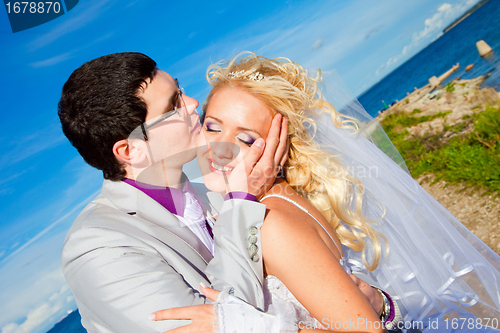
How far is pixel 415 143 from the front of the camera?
10273mm

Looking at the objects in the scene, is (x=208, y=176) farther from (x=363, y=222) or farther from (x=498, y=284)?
(x=498, y=284)

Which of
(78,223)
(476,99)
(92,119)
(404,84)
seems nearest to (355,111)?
(92,119)

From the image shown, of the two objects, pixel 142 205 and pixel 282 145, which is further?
pixel 282 145

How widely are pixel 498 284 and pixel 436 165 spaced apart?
590cm

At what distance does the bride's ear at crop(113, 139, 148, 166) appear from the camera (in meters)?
2.91

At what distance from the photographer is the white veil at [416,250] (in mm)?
2672

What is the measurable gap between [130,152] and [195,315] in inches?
67.1

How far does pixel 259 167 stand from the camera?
8.04 feet

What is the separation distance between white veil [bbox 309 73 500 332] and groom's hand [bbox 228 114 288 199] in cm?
82

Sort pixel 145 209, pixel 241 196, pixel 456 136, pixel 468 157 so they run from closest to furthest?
pixel 241 196 → pixel 145 209 → pixel 468 157 → pixel 456 136

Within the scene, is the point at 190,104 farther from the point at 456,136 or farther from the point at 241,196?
the point at 456,136

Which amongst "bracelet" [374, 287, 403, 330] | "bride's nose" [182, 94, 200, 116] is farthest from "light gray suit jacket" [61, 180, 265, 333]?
"bracelet" [374, 287, 403, 330]

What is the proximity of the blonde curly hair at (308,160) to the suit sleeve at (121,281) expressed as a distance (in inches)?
59.9

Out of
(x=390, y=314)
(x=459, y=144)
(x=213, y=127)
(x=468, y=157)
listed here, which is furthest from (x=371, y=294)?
(x=459, y=144)
